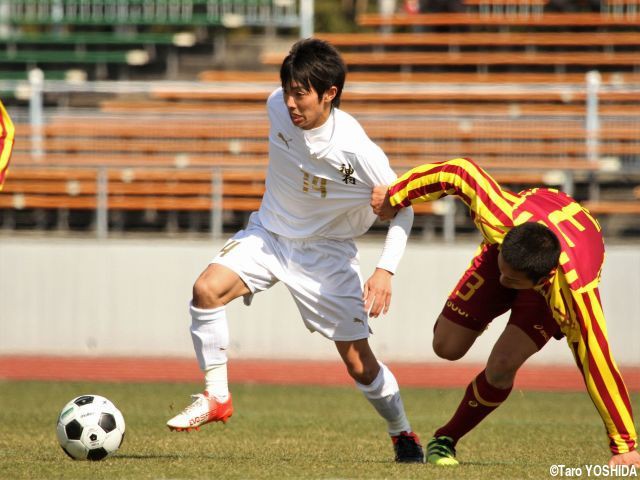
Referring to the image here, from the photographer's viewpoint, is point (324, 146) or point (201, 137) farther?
point (201, 137)

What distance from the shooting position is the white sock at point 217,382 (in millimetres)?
6602

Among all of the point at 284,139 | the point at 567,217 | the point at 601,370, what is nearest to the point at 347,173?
the point at 284,139

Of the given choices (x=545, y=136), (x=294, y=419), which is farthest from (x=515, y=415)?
(x=545, y=136)

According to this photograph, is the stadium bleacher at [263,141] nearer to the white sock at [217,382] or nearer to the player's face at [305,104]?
the player's face at [305,104]

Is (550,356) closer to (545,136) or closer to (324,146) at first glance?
(545,136)

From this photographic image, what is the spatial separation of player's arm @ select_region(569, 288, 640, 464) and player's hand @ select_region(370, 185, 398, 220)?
1308 millimetres

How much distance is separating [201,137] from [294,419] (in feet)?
26.2

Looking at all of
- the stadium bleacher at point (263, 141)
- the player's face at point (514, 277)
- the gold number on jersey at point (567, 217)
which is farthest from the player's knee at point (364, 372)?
the stadium bleacher at point (263, 141)

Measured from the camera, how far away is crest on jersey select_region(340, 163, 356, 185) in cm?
685

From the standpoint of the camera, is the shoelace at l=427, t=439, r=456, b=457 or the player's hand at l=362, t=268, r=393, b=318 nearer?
the player's hand at l=362, t=268, r=393, b=318

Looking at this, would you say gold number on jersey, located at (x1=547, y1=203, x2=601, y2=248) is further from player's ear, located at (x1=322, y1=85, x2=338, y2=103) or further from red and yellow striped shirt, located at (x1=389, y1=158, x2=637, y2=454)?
player's ear, located at (x1=322, y1=85, x2=338, y2=103)

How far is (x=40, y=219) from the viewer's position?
16.8 m

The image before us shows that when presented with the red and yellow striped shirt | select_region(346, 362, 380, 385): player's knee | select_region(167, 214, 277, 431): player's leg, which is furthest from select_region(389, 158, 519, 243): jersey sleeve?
select_region(346, 362, 380, 385): player's knee

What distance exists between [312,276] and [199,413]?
1.09m
